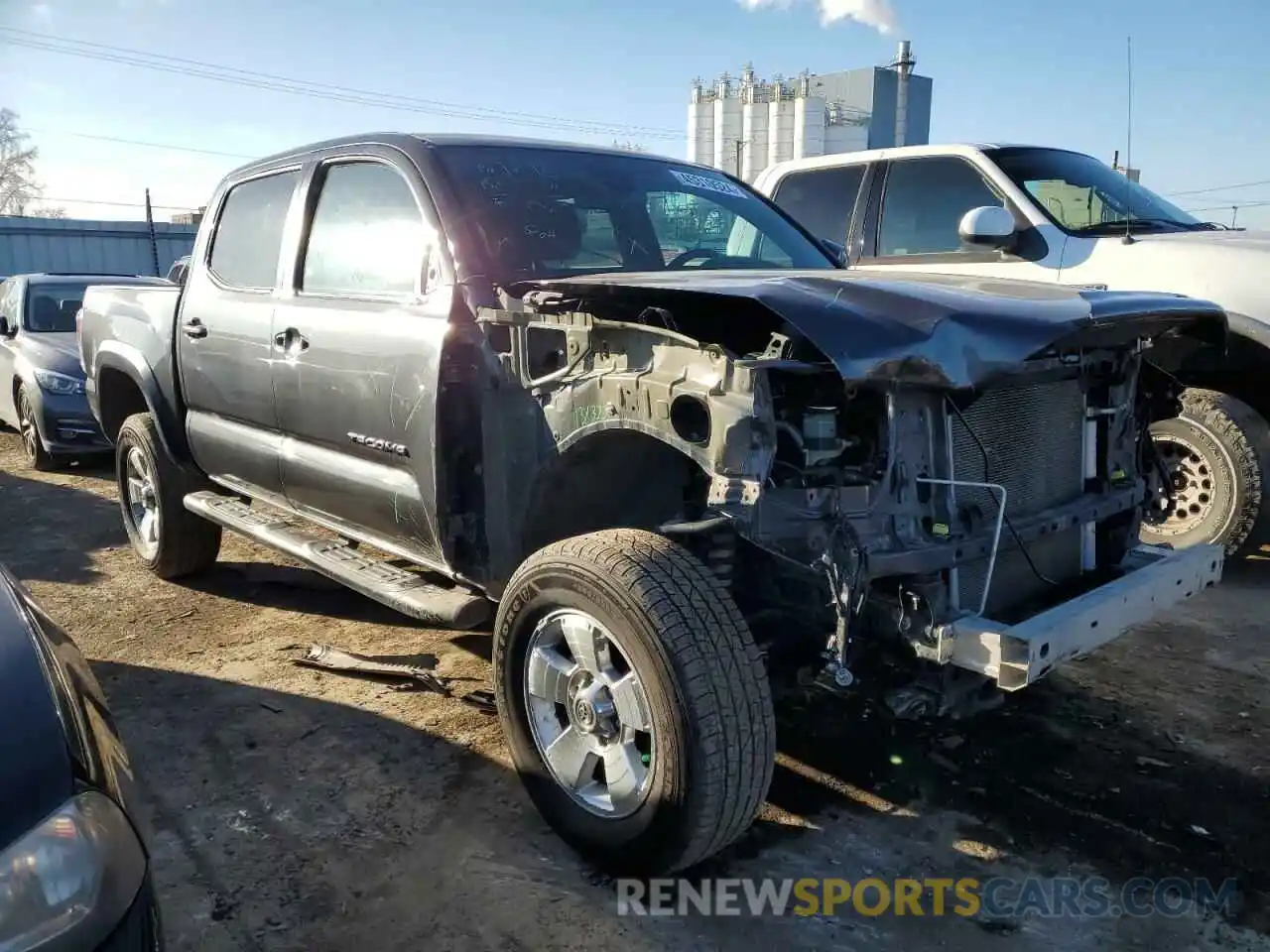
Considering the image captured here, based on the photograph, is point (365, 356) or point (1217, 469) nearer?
point (365, 356)

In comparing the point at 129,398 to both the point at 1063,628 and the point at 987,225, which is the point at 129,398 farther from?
the point at 1063,628

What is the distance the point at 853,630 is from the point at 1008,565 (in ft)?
2.04

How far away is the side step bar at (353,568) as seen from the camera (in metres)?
3.26

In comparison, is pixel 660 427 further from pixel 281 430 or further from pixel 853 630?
pixel 281 430

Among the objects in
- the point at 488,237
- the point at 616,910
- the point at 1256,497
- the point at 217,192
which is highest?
the point at 217,192

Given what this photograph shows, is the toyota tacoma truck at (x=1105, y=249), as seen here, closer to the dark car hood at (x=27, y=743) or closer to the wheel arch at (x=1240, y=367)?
the wheel arch at (x=1240, y=367)

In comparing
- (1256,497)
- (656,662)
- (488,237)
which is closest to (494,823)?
(656,662)

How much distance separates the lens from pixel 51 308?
928cm

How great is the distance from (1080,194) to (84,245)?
87.0 feet

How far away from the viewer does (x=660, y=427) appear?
254cm

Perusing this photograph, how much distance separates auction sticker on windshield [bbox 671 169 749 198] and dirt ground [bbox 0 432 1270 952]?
2131mm

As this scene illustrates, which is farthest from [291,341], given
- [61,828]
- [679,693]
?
[61,828]

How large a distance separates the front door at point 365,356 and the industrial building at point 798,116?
26120 millimetres

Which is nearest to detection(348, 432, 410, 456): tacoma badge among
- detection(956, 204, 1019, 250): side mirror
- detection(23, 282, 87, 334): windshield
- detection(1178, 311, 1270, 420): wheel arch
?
detection(956, 204, 1019, 250): side mirror
